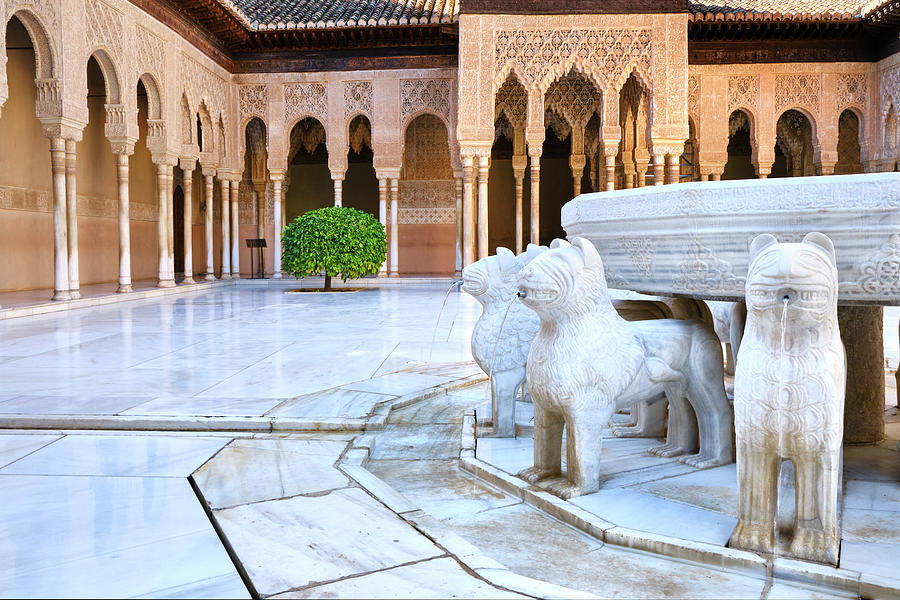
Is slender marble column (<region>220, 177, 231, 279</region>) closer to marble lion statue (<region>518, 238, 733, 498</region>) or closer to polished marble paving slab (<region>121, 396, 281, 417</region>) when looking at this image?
polished marble paving slab (<region>121, 396, 281, 417</region>)

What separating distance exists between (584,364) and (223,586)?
130 cm

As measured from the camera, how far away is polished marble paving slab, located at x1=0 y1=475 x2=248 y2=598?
1.84m

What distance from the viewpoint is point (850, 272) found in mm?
2275

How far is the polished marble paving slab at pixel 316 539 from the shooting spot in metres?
1.93

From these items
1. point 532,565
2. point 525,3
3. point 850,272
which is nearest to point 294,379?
point 532,565

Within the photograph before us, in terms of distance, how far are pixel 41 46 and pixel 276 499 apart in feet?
34.5

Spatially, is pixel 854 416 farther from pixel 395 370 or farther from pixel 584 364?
pixel 395 370

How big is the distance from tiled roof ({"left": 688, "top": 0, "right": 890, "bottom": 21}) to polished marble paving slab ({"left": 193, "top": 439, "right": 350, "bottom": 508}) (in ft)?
51.3

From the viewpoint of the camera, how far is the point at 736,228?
2.44 metres

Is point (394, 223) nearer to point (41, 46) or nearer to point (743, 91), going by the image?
point (41, 46)

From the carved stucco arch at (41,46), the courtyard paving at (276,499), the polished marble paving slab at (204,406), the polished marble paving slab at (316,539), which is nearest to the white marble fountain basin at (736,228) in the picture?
the courtyard paving at (276,499)

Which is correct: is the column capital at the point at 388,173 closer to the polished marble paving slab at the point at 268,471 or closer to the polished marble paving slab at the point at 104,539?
the polished marble paving slab at the point at 268,471

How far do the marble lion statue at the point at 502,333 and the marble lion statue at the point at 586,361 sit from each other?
0.64 metres

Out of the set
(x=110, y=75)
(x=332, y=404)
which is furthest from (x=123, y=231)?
(x=332, y=404)
